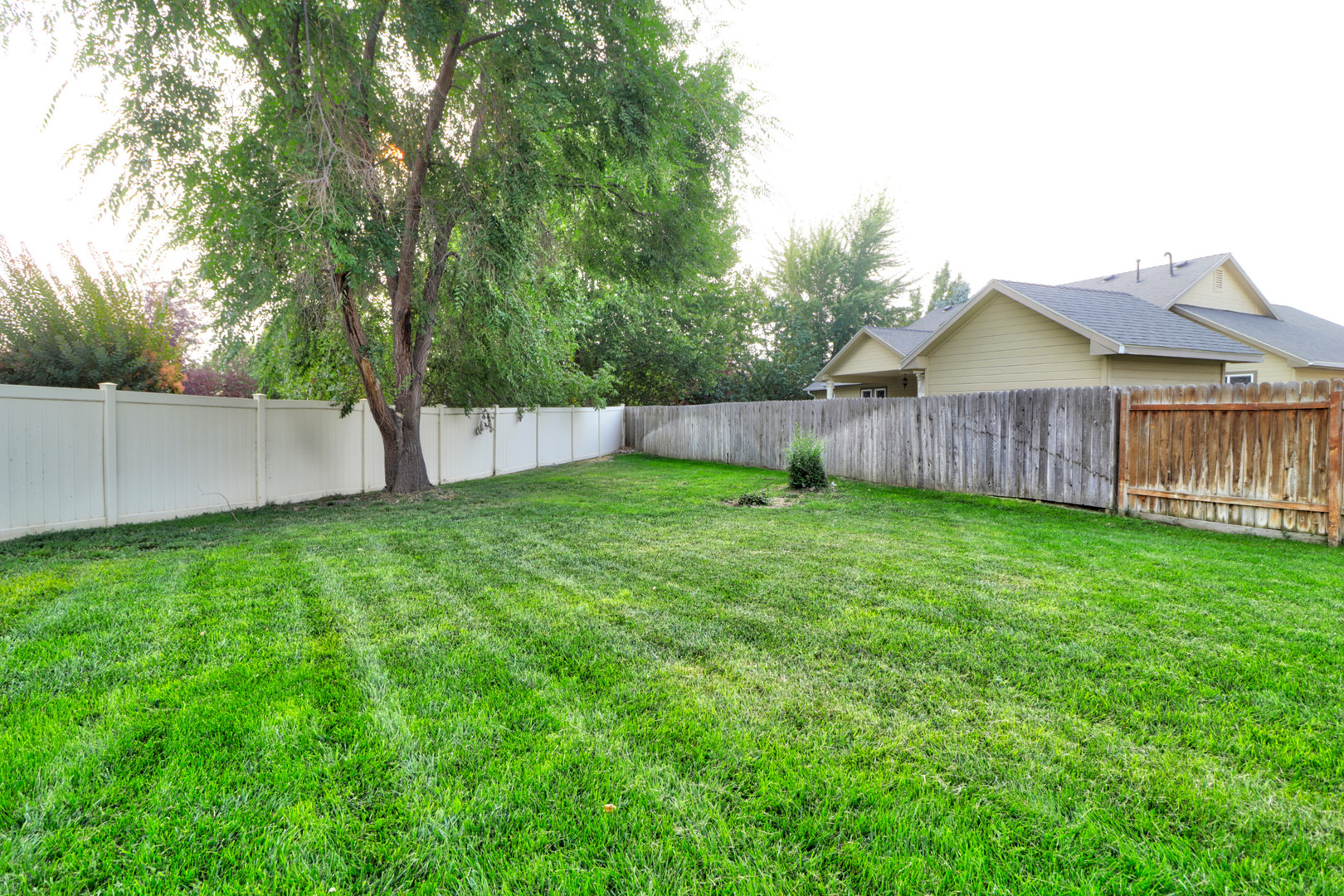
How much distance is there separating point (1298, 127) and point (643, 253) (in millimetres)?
14253

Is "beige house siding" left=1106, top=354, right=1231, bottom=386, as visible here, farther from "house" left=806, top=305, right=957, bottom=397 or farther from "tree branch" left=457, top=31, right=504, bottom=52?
"tree branch" left=457, top=31, right=504, bottom=52

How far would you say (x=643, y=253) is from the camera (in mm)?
10164

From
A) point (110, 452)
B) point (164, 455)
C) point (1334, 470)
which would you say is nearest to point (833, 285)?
point (1334, 470)

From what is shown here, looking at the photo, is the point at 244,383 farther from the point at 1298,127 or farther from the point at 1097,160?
the point at 1298,127

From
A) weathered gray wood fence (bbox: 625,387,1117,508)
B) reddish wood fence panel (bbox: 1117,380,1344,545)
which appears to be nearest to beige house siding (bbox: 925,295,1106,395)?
weathered gray wood fence (bbox: 625,387,1117,508)

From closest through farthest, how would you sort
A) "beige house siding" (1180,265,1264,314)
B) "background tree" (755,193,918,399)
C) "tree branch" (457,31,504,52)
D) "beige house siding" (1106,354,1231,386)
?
"tree branch" (457,31,504,52) < "beige house siding" (1106,354,1231,386) < "beige house siding" (1180,265,1264,314) < "background tree" (755,193,918,399)

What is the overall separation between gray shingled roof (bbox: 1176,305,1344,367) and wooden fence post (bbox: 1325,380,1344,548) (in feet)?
33.8

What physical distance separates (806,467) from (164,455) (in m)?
8.19

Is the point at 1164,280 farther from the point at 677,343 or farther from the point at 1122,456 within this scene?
the point at 677,343

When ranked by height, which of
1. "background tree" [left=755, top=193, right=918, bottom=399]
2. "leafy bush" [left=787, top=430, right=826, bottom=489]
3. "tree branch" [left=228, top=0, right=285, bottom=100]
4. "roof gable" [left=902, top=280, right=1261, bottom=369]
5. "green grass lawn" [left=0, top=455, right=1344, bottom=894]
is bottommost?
"green grass lawn" [left=0, top=455, right=1344, bottom=894]

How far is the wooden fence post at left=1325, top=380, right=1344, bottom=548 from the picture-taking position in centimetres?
552

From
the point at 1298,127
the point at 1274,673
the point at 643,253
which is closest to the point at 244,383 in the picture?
the point at 643,253

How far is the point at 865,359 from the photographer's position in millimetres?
18328

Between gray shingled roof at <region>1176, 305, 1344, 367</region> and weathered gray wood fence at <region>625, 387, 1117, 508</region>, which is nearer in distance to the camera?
weathered gray wood fence at <region>625, 387, 1117, 508</region>
